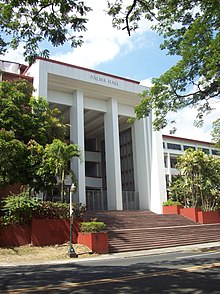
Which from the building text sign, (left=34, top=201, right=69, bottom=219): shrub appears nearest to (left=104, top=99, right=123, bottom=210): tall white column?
the building text sign

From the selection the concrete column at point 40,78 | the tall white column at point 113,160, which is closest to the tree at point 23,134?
the concrete column at point 40,78

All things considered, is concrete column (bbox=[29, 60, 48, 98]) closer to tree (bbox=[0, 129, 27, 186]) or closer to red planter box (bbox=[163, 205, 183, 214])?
tree (bbox=[0, 129, 27, 186])

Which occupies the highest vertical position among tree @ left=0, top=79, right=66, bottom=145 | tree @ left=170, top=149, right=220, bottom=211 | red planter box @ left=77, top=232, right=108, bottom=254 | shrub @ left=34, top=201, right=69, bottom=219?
tree @ left=0, top=79, right=66, bottom=145

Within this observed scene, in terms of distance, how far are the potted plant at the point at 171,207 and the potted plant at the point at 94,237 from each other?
418 inches

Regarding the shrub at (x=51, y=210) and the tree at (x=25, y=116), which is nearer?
the shrub at (x=51, y=210)

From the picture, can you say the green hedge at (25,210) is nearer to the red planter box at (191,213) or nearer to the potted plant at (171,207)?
the red planter box at (191,213)

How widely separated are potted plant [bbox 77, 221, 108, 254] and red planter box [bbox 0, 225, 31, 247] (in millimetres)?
2631

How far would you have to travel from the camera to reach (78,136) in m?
25.0

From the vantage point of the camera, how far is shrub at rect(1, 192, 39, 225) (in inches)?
627

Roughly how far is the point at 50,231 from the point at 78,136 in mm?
9760

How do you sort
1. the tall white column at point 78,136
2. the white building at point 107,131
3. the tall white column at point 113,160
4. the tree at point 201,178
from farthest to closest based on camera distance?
the tall white column at point 113,160, the tree at point 201,178, the white building at point 107,131, the tall white column at point 78,136

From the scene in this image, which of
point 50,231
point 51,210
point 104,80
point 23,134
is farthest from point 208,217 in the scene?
point 23,134

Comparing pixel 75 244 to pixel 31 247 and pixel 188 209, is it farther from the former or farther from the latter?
pixel 188 209

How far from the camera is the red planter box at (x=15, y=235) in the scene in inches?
627
